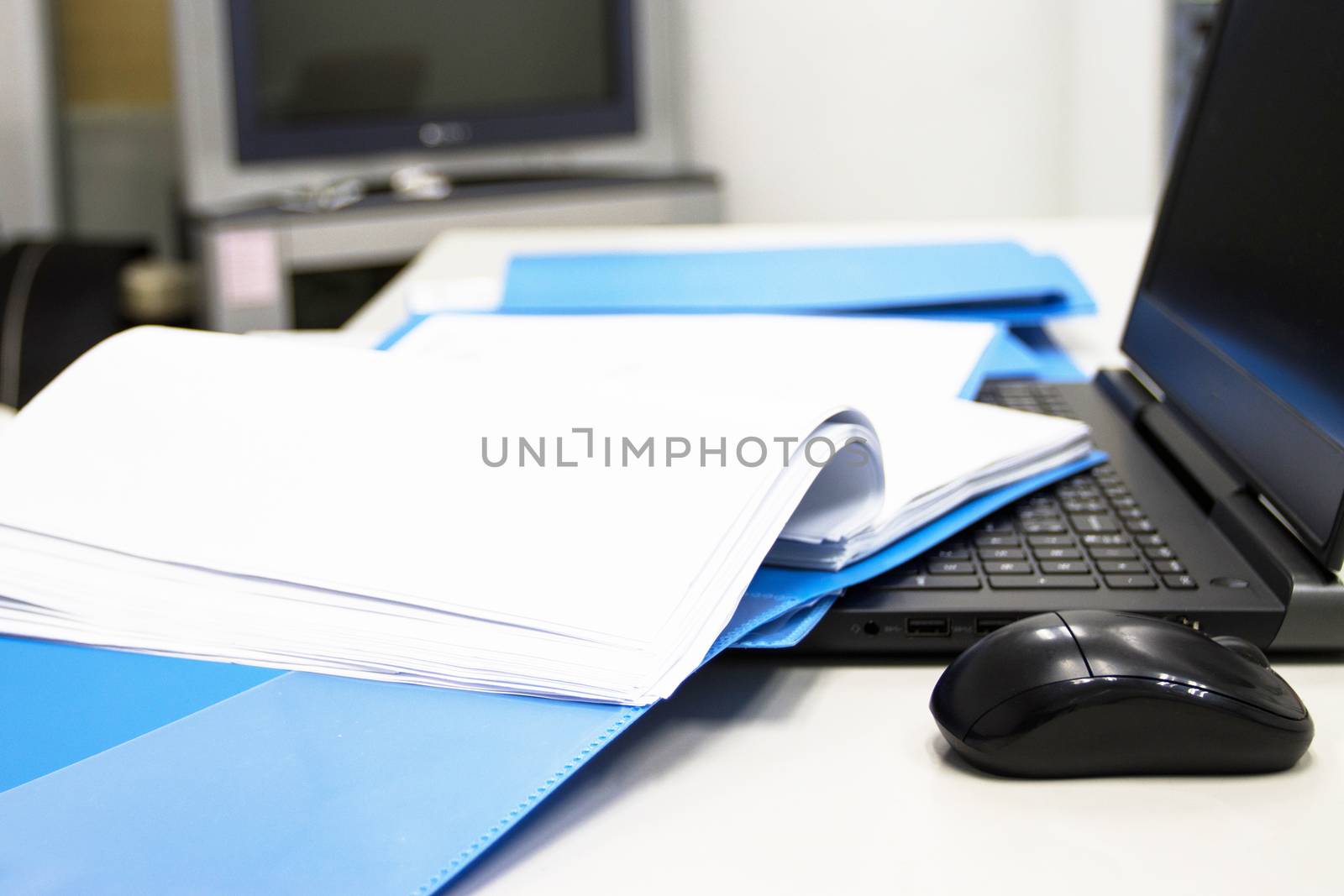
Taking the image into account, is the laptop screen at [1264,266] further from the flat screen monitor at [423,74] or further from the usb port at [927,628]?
the flat screen monitor at [423,74]

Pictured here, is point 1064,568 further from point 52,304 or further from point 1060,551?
point 52,304

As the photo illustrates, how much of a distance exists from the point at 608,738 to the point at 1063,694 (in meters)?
0.12

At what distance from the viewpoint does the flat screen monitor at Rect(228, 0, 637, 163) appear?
235cm

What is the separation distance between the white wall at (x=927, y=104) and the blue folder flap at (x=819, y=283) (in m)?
1.53

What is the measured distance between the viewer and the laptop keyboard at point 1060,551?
17.1 inches

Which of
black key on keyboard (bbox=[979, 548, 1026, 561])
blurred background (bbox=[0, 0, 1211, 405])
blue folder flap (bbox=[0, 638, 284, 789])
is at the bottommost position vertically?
blue folder flap (bbox=[0, 638, 284, 789])

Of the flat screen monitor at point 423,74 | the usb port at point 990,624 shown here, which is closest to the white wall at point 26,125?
the flat screen monitor at point 423,74

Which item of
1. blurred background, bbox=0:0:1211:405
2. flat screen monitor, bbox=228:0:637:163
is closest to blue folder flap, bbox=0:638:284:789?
blurred background, bbox=0:0:1211:405

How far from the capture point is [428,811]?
311 mm

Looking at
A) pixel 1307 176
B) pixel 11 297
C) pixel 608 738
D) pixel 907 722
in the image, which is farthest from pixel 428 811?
pixel 11 297

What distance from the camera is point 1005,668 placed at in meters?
0.34

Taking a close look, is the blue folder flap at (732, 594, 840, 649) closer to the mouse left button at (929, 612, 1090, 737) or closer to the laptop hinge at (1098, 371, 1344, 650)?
the mouse left button at (929, 612, 1090, 737)

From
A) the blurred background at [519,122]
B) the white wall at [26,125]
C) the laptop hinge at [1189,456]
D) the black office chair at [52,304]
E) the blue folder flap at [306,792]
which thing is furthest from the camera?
the white wall at [26,125]

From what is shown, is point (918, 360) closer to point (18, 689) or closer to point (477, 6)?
point (18, 689)
